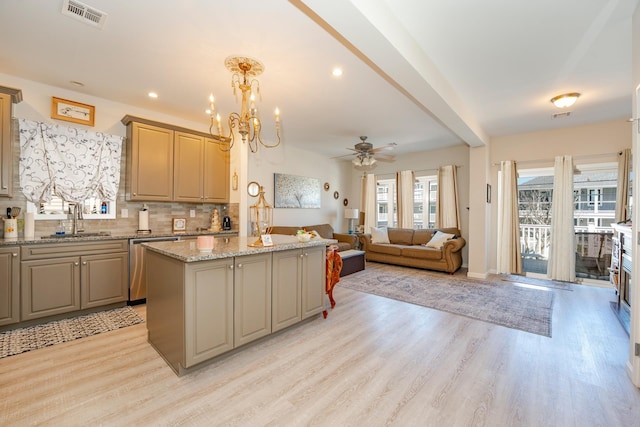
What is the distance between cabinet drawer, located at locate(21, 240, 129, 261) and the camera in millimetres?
2809

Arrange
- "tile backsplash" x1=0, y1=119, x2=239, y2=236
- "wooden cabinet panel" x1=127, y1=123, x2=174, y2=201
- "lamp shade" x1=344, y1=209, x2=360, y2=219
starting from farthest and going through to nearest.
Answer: "lamp shade" x1=344, y1=209, x2=360, y2=219, "wooden cabinet panel" x1=127, y1=123, x2=174, y2=201, "tile backsplash" x1=0, y1=119, x2=239, y2=236

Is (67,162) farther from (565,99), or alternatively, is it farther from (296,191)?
(565,99)

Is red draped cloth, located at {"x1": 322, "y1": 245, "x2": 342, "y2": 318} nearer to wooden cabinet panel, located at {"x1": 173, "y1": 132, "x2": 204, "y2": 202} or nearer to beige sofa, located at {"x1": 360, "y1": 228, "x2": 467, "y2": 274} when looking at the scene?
wooden cabinet panel, located at {"x1": 173, "y1": 132, "x2": 204, "y2": 202}

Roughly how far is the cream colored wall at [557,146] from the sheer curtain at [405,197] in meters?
1.77

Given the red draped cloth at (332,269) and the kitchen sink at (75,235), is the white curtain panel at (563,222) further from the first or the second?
the kitchen sink at (75,235)

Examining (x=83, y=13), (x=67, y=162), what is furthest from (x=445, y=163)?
(x=67, y=162)

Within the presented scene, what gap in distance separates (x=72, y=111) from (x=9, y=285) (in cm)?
211

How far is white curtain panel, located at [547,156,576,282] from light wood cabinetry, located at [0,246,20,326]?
24.5ft

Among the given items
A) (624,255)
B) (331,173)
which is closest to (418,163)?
(331,173)

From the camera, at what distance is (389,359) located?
90.1 inches

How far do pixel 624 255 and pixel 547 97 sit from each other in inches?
81.3

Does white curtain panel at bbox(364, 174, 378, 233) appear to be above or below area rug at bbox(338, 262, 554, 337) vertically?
above

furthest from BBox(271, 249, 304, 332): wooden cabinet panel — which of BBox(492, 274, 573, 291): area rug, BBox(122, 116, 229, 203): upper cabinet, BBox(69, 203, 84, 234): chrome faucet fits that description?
BBox(492, 274, 573, 291): area rug

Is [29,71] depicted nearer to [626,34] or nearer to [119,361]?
[119,361]
